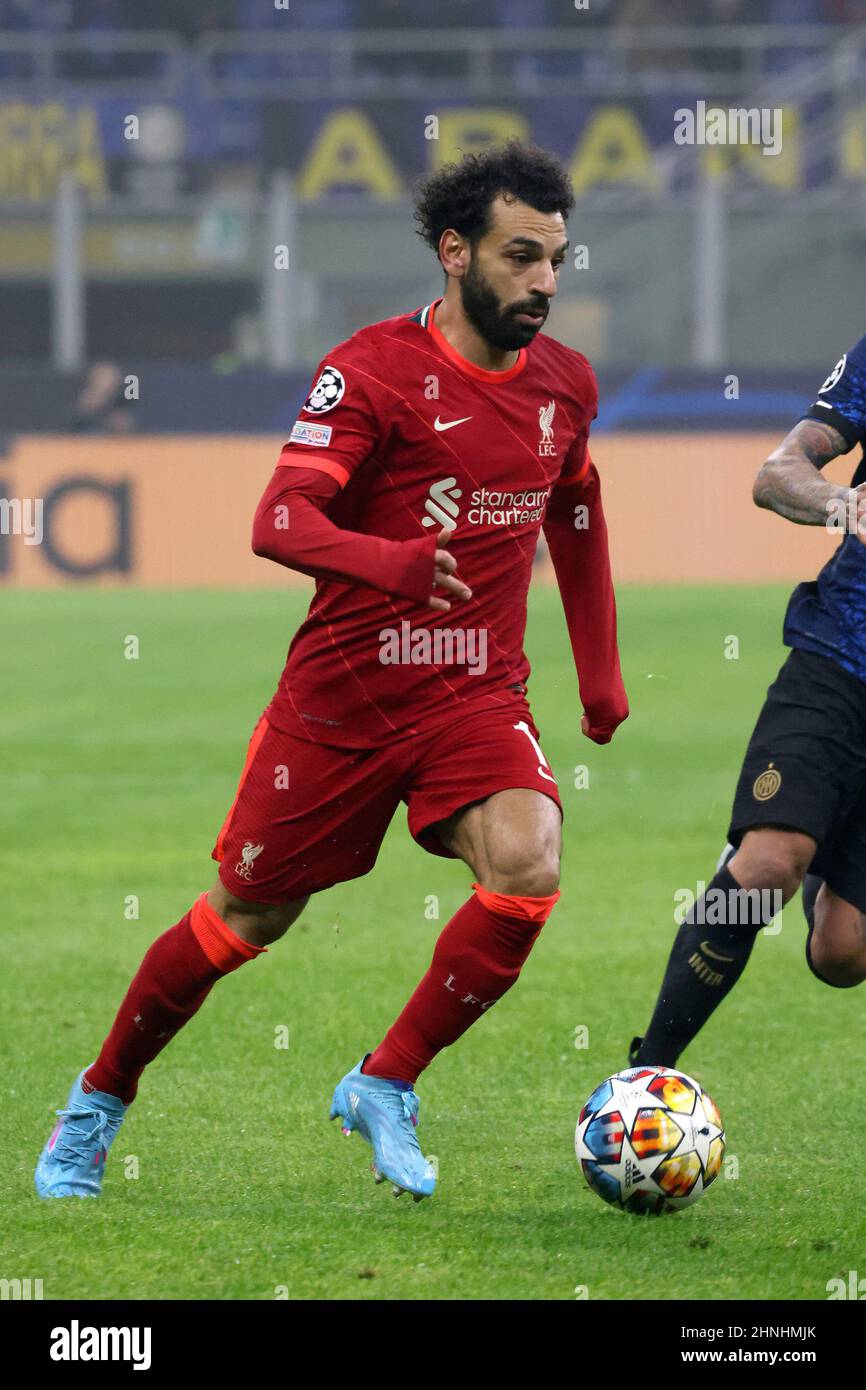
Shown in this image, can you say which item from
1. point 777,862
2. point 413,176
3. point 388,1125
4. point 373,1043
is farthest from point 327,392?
point 413,176

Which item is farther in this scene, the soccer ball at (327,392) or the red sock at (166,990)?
the red sock at (166,990)

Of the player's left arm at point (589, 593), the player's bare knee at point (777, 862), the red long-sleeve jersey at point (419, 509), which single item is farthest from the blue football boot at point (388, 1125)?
the player's left arm at point (589, 593)

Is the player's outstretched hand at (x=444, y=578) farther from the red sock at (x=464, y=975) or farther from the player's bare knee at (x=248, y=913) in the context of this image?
the player's bare knee at (x=248, y=913)

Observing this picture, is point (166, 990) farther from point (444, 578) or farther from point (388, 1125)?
point (444, 578)

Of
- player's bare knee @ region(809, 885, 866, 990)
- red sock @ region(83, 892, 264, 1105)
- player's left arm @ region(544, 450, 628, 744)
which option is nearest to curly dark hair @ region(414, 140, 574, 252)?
player's left arm @ region(544, 450, 628, 744)

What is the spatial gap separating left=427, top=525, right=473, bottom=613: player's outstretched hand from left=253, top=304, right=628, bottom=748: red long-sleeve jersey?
0.54ft

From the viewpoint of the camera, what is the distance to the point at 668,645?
1499cm

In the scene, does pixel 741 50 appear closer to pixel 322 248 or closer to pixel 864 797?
pixel 322 248

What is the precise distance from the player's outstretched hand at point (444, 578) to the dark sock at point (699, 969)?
0.91 meters

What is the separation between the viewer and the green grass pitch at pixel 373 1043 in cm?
382

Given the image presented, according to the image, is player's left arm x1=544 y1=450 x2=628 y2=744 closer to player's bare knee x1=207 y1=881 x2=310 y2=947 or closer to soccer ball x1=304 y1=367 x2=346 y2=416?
soccer ball x1=304 y1=367 x2=346 y2=416

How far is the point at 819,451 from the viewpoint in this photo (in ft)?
14.9
